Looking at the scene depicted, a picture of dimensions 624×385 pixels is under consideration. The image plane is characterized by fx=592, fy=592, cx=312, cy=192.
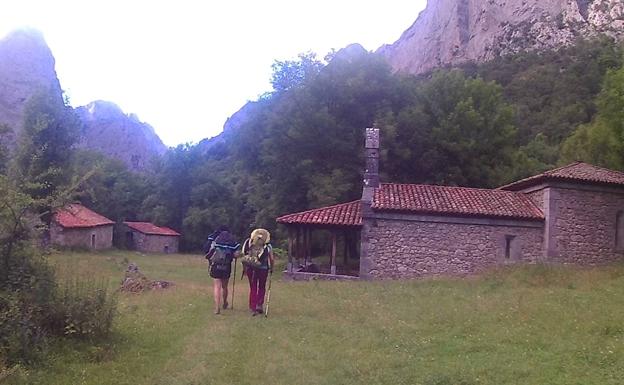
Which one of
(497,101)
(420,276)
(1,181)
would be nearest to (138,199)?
(497,101)

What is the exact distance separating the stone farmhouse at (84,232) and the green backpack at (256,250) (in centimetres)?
3085

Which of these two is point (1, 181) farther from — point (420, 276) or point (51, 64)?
point (51, 64)

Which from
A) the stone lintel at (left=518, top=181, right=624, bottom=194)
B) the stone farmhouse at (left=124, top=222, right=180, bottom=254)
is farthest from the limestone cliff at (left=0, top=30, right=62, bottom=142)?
the stone lintel at (left=518, top=181, right=624, bottom=194)

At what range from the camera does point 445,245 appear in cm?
2167

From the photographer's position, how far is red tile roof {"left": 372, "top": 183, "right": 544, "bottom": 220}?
2150 cm

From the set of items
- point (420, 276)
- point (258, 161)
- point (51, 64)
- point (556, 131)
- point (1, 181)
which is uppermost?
point (51, 64)

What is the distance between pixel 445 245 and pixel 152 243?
4105cm

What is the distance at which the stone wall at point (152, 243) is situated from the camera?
5681 centimetres

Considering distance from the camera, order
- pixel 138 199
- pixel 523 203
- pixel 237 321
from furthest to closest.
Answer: pixel 138 199
pixel 523 203
pixel 237 321

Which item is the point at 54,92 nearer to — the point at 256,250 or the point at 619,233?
the point at 256,250

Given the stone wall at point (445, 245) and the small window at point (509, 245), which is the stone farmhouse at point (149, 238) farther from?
Result: the small window at point (509, 245)

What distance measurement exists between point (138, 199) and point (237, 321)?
58.8 metres

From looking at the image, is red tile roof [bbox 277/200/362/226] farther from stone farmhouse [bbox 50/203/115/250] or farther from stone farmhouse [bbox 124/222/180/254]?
stone farmhouse [bbox 124/222/180/254]

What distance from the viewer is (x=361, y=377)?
23.0 feet
